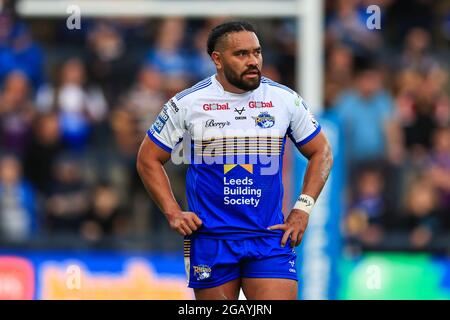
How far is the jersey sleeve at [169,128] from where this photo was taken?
8359 mm

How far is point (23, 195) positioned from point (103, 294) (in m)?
1.69

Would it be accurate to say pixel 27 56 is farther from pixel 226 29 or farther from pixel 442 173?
pixel 226 29

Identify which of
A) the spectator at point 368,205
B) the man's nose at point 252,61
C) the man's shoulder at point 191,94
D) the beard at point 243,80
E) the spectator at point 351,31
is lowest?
the spectator at point 368,205

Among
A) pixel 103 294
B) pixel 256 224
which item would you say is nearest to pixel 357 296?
pixel 103 294

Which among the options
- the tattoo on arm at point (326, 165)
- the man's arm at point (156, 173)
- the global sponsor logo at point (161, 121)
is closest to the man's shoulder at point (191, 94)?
the global sponsor logo at point (161, 121)

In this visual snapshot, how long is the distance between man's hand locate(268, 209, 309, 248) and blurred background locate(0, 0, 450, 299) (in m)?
4.79

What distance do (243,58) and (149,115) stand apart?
7.01 metres

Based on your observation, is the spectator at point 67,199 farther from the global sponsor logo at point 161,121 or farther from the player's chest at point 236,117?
the player's chest at point 236,117

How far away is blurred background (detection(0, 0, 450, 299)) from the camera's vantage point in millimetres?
14258

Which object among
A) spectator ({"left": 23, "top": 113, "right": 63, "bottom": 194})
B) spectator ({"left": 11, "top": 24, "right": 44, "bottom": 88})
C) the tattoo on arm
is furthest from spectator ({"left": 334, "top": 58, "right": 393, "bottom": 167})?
the tattoo on arm

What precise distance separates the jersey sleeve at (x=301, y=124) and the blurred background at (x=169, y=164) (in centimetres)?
465

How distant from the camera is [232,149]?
8266 millimetres

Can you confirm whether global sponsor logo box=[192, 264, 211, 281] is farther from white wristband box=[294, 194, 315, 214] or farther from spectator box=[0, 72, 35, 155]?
spectator box=[0, 72, 35, 155]
